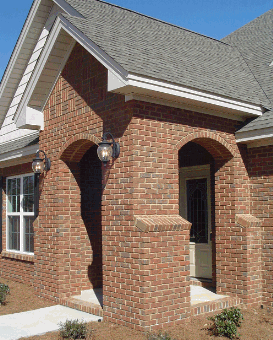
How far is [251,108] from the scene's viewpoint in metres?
8.16

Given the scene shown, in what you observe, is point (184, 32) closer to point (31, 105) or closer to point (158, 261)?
point (31, 105)

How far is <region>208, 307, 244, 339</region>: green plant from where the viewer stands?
638 cm

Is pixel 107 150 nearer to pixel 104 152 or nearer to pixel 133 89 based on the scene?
pixel 104 152

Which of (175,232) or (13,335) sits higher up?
(175,232)

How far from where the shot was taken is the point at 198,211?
9.91m

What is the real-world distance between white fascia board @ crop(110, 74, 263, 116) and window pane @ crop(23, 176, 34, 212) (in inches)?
206

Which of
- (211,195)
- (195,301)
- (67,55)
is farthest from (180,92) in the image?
(195,301)

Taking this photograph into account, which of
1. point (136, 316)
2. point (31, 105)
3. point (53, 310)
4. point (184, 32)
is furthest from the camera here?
point (184, 32)

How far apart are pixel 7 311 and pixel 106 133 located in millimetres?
3830

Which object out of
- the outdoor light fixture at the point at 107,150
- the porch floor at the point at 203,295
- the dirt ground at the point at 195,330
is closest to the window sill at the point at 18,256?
the dirt ground at the point at 195,330

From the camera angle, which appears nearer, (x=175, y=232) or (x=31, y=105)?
(x=175, y=232)

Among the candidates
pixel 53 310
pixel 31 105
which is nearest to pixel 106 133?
pixel 31 105

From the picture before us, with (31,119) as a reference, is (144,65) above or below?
above

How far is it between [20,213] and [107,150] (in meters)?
5.50
